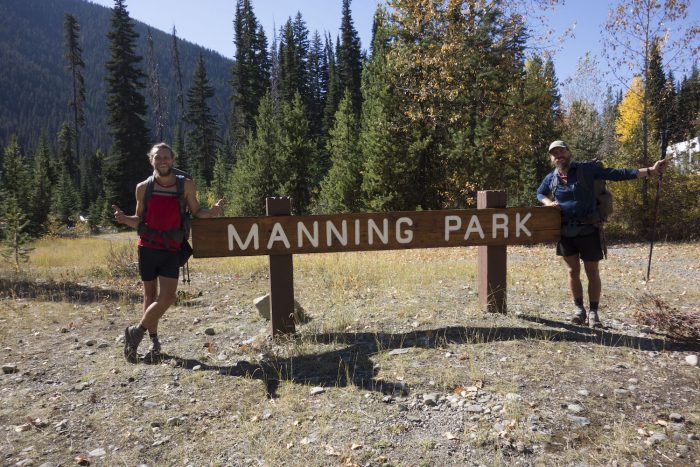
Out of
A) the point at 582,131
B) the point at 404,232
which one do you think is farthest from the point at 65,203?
the point at 404,232

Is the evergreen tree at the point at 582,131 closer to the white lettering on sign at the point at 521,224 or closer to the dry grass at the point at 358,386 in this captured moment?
the dry grass at the point at 358,386

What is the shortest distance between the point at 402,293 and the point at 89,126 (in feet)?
622

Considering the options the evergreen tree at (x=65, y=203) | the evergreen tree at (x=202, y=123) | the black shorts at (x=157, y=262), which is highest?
the evergreen tree at (x=202, y=123)

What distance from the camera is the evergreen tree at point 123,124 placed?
42625 mm

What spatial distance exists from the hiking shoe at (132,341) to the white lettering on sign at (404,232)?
2952 mm

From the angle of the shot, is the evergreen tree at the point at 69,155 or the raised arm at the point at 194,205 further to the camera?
the evergreen tree at the point at 69,155

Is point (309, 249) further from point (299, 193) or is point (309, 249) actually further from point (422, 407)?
point (299, 193)

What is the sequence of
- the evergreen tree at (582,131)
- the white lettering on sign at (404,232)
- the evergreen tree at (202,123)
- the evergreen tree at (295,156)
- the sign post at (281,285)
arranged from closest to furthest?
the sign post at (281,285), the white lettering on sign at (404,232), the evergreen tree at (582,131), the evergreen tree at (295,156), the evergreen tree at (202,123)

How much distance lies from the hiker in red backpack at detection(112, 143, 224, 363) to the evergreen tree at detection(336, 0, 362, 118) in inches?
2018

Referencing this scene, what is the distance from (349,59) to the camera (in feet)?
184

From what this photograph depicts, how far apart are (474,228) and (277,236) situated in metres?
2.28

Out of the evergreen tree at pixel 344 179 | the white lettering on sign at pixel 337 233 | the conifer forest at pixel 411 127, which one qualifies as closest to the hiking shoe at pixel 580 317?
the white lettering on sign at pixel 337 233

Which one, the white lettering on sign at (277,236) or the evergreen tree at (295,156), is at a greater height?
the evergreen tree at (295,156)

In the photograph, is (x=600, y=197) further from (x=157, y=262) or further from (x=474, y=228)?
(x=157, y=262)
